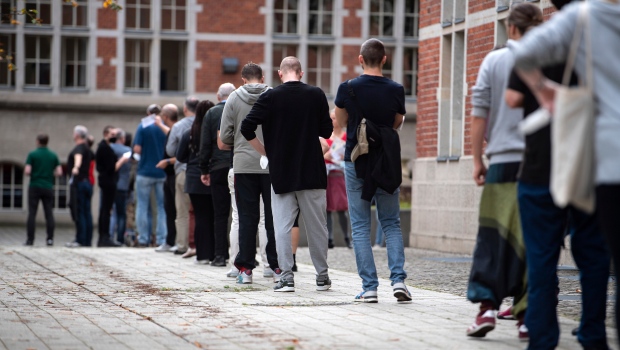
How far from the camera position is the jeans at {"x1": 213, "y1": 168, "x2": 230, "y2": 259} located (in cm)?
1304

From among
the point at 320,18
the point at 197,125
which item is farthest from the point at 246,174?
the point at 320,18

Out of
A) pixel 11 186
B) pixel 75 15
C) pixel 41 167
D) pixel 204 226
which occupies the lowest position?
pixel 11 186

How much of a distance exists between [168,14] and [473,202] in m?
19.5

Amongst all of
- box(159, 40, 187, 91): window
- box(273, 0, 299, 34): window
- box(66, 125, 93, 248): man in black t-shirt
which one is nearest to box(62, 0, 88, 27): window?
box(159, 40, 187, 91): window

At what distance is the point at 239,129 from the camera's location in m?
11.2

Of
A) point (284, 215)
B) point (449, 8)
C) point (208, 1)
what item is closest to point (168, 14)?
point (208, 1)

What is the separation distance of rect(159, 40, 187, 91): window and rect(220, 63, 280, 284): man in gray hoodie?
2327cm

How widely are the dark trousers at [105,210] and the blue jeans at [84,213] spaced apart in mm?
415

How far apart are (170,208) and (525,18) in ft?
34.1

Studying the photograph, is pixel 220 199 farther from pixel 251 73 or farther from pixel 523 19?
pixel 523 19

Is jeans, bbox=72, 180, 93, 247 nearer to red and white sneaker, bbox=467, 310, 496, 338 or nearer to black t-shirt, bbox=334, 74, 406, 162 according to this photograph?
black t-shirt, bbox=334, 74, 406, 162

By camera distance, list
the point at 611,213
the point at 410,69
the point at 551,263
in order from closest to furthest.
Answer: the point at 611,213, the point at 551,263, the point at 410,69

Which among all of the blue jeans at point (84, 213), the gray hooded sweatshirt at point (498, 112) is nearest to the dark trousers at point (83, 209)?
the blue jeans at point (84, 213)

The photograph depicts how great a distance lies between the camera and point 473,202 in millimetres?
16312
